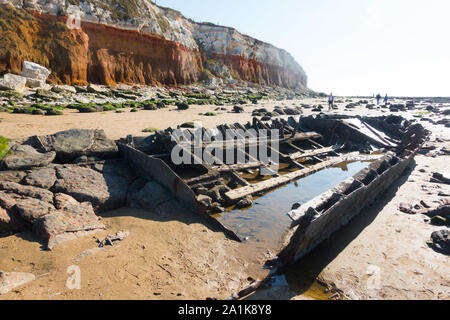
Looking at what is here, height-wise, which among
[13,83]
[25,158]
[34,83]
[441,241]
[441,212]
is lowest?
[441,241]

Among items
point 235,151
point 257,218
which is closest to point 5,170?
point 257,218

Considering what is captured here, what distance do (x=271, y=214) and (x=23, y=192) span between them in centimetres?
480

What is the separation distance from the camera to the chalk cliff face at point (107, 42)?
23.4 metres

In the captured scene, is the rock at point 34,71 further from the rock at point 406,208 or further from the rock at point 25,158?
the rock at point 406,208

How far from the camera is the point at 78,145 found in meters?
6.38

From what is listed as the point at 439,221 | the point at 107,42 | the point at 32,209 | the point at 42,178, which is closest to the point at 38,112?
the point at 42,178

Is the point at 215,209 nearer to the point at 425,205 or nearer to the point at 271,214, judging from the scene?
the point at 271,214

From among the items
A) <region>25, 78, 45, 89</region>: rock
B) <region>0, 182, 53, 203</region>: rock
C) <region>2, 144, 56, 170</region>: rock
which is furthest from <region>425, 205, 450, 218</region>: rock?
<region>25, 78, 45, 89</region>: rock

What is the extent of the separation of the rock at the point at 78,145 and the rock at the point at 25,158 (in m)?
0.29

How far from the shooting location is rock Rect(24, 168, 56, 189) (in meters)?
4.93

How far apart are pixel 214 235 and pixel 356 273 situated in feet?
7.46

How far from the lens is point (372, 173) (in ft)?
19.9

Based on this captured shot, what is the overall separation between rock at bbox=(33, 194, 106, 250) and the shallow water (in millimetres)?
2433

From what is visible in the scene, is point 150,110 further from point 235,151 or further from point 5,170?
point 5,170
